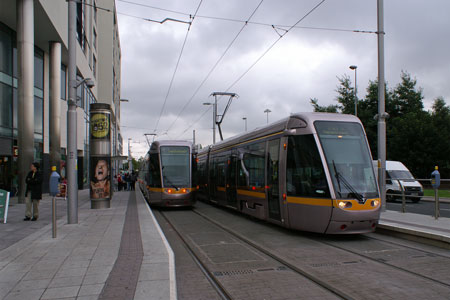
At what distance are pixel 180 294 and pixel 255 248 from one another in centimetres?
313

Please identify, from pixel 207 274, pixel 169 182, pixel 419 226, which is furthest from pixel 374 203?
pixel 169 182

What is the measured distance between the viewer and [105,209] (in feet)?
50.9

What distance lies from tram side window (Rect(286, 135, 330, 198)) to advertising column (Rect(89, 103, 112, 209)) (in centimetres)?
960

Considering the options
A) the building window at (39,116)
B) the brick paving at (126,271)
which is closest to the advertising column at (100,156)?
the brick paving at (126,271)

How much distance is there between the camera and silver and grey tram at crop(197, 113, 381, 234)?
8.16 meters

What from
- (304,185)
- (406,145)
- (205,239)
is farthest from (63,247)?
→ (406,145)

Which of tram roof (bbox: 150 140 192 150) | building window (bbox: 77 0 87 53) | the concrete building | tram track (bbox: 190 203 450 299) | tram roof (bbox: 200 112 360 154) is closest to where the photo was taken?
tram track (bbox: 190 203 450 299)

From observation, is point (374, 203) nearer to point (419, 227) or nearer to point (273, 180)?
point (419, 227)

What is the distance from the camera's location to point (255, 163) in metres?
11.3

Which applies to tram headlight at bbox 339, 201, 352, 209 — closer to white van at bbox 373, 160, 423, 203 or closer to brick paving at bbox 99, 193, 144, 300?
brick paving at bbox 99, 193, 144, 300

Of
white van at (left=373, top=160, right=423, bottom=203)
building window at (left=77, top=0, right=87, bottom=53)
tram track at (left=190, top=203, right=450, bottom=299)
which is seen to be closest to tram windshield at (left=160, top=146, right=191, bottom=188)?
tram track at (left=190, top=203, right=450, bottom=299)

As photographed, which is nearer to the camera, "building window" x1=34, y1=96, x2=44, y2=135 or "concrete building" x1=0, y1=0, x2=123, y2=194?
"concrete building" x1=0, y1=0, x2=123, y2=194

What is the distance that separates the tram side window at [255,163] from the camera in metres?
10.7

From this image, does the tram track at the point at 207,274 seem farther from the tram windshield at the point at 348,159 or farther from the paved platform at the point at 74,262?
the tram windshield at the point at 348,159
